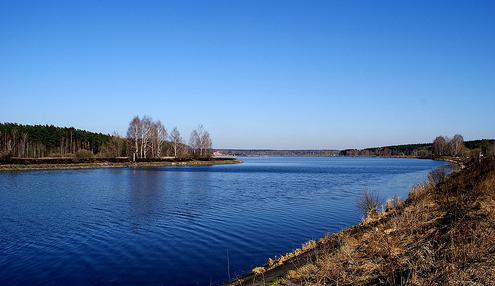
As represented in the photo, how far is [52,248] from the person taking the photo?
52.0ft

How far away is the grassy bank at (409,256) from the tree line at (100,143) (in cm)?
8775

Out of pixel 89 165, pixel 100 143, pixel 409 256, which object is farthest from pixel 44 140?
pixel 409 256

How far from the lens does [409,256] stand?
9.71 metres

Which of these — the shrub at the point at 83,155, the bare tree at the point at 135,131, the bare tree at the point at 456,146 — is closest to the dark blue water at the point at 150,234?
the shrub at the point at 83,155

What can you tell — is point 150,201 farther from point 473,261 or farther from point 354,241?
point 473,261

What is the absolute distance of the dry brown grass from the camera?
7754 mm

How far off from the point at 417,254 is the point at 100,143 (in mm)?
132621

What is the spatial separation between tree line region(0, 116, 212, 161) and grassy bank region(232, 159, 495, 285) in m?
87.8

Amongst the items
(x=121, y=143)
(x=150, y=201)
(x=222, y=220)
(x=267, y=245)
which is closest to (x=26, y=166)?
(x=121, y=143)

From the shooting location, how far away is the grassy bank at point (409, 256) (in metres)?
7.84

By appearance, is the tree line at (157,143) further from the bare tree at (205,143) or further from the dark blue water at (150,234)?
the dark blue water at (150,234)

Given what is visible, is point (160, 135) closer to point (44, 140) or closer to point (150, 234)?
point (44, 140)

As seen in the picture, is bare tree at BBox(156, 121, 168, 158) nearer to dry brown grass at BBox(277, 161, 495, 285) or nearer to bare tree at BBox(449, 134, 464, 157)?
dry brown grass at BBox(277, 161, 495, 285)

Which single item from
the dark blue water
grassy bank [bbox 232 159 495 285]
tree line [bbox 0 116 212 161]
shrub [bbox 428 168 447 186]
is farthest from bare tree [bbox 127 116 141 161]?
grassy bank [bbox 232 159 495 285]
